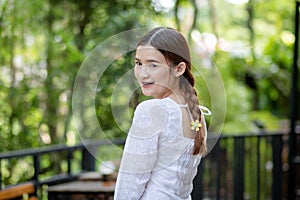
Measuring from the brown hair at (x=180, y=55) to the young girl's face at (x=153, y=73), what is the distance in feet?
0.06

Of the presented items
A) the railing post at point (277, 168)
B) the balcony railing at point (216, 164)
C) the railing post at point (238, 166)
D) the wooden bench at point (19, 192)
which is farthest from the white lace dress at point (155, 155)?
the railing post at point (277, 168)

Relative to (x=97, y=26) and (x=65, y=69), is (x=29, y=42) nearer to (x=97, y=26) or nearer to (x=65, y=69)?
(x=65, y=69)

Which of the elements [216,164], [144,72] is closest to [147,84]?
[144,72]

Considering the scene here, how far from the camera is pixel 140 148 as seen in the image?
5.77ft

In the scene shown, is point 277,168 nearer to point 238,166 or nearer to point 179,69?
point 238,166

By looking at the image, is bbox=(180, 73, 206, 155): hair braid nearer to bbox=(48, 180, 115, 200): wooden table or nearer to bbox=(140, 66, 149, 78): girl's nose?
bbox=(140, 66, 149, 78): girl's nose

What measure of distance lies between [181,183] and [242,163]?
2.64 metres

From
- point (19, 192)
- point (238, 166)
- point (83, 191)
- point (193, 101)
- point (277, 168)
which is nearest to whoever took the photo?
point (193, 101)

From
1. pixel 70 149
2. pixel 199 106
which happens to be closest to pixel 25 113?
pixel 70 149

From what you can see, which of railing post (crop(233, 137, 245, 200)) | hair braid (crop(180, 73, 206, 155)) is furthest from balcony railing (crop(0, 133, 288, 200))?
hair braid (crop(180, 73, 206, 155))

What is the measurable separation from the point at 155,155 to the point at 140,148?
0.18 ft

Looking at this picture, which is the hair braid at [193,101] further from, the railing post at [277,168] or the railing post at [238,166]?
the railing post at [277,168]

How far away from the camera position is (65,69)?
579cm

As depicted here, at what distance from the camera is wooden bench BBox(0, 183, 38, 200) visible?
3749mm
